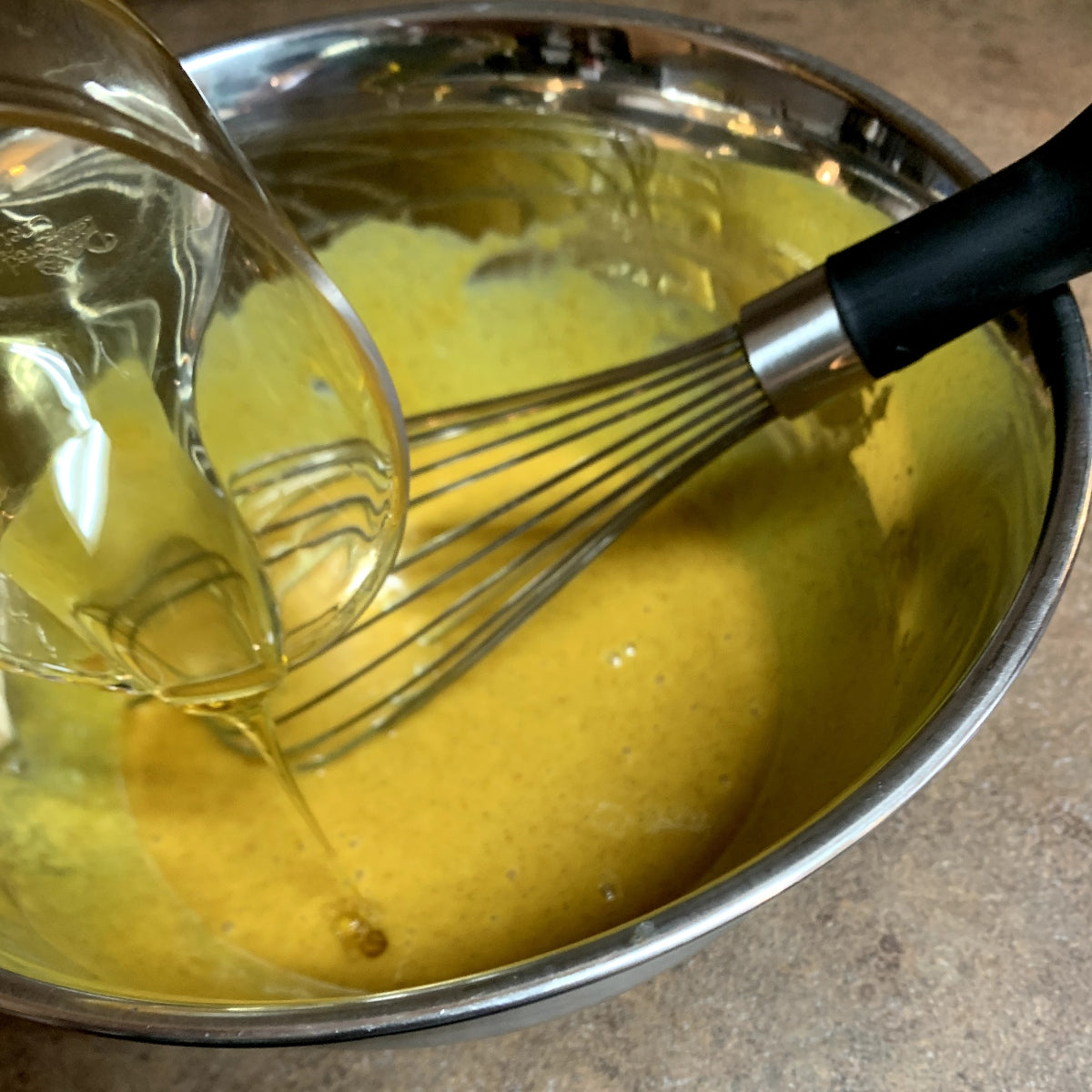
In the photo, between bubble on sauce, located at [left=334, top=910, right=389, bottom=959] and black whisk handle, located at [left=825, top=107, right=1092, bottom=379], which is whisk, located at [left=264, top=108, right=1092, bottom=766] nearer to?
black whisk handle, located at [left=825, top=107, right=1092, bottom=379]

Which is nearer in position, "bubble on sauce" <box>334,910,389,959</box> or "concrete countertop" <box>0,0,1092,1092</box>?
"concrete countertop" <box>0,0,1092,1092</box>

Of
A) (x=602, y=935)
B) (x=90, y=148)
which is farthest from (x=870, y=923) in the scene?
(x=90, y=148)

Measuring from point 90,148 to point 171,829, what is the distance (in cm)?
40

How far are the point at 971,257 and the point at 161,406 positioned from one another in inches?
17.4

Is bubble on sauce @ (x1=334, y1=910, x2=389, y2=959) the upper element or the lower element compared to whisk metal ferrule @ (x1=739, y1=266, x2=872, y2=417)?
lower

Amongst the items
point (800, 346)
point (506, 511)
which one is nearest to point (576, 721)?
point (506, 511)

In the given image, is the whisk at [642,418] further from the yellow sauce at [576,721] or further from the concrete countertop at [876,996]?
the concrete countertop at [876,996]

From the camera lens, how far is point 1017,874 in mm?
522

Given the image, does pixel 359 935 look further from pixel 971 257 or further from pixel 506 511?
pixel 971 257

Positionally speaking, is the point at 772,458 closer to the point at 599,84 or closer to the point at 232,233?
the point at 599,84

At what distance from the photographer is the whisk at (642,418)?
0.45 m

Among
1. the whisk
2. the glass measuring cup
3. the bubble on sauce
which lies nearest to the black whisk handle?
the whisk

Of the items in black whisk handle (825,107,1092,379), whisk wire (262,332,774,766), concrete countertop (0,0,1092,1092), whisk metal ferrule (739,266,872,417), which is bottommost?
concrete countertop (0,0,1092,1092)

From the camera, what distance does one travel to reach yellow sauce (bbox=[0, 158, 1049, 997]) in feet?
1.74
